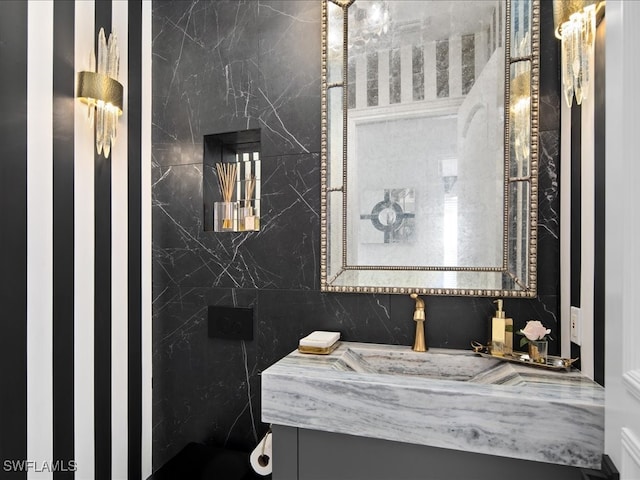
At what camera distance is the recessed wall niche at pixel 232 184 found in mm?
1620

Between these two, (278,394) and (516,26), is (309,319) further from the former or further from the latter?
(516,26)

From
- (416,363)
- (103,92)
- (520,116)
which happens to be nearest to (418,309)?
(416,363)

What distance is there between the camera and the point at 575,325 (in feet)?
3.61

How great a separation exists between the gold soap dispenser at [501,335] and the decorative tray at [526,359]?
0.02 metres

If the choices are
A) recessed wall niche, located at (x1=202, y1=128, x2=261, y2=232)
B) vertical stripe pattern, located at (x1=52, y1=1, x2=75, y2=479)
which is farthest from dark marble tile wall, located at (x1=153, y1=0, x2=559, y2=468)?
vertical stripe pattern, located at (x1=52, y1=1, x2=75, y2=479)

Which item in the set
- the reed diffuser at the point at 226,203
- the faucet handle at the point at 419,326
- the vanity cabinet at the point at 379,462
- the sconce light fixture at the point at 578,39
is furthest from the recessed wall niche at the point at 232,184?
the sconce light fixture at the point at 578,39

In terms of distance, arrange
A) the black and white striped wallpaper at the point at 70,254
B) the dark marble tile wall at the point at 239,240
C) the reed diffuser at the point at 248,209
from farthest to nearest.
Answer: the reed diffuser at the point at 248,209 < the dark marble tile wall at the point at 239,240 < the black and white striped wallpaper at the point at 70,254

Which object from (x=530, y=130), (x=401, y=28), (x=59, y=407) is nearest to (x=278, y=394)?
(x=59, y=407)

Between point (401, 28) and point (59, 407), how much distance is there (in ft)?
5.93

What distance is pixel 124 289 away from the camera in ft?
5.26

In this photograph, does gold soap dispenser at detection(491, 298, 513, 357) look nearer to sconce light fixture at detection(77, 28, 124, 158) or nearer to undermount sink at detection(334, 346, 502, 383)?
undermount sink at detection(334, 346, 502, 383)

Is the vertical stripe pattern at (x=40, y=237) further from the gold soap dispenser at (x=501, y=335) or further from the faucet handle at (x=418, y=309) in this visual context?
the gold soap dispenser at (x=501, y=335)

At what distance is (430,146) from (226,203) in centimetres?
86

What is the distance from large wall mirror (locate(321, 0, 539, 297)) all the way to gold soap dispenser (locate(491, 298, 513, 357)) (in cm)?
9
